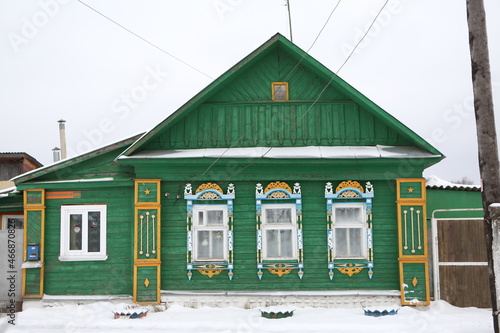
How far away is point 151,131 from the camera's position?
11141 millimetres

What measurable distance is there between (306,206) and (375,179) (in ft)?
5.01

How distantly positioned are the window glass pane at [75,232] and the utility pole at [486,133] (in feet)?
26.7

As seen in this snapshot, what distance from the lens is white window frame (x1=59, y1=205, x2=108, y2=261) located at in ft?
38.2

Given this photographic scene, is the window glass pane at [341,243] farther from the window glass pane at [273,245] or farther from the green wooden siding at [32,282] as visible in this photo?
the green wooden siding at [32,282]

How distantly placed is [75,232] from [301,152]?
204 inches

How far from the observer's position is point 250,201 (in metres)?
11.4

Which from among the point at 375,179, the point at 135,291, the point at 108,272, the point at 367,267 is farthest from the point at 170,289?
the point at 375,179

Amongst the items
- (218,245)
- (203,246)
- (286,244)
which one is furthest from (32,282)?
(286,244)

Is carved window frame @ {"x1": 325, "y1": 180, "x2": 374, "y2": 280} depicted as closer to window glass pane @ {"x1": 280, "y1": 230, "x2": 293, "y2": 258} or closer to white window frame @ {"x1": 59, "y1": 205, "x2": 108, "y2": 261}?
window glass pane @ {"x1": 280, "y1": 230, "x2": 293, "y2": 258}

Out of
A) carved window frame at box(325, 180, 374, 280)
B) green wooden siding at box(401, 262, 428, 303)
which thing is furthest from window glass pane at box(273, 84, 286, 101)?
green wooden siding at box(401, 262, 428, 303)

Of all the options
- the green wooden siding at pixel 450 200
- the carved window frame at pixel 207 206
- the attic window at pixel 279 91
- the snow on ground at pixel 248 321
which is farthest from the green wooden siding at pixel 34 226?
the green wooden siding at pixel 450 200

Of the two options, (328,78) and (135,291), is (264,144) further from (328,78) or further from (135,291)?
(135,291)

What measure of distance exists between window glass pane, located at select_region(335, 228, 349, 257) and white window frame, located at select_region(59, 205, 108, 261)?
4.91 m

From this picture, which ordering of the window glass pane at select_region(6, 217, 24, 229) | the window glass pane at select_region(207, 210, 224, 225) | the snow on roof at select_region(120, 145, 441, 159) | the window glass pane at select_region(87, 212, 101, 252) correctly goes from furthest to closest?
the window glass pane at select_region(6, 217, 24, 229) → the window glass pane at select_region(87, 212, 101, 252) → the window glass pane at select_region(207, 210, 224, 225) → the snow on roof at select_region(120, 145, 441, 159)
